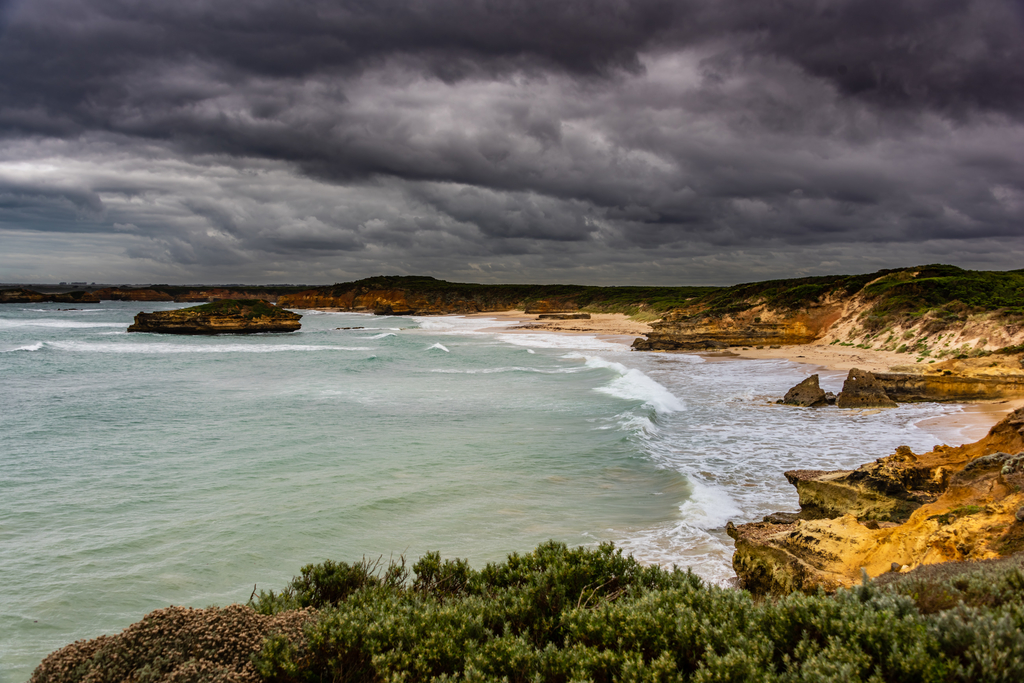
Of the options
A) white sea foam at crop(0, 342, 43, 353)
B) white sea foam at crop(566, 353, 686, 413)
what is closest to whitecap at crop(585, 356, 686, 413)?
white sea foam at crop(566, 353, 686, 413)

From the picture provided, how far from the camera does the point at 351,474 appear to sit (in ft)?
35.6

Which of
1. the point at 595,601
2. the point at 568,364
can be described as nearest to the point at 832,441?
the point at 595,601

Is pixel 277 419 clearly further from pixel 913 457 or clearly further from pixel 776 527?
pixel 913 457

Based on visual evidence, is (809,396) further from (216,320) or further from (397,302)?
(397,302)

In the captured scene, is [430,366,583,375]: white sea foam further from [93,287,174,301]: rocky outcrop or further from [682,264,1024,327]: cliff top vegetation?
[93,287,174,301]: rocky outcrop

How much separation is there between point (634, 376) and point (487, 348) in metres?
19.2

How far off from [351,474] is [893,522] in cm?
919

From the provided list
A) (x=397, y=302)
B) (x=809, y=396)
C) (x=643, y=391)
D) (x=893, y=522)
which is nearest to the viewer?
(x=893, y=522)

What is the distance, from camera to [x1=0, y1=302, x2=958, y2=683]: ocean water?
6.89 metres

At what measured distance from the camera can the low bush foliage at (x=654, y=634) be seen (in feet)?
8.71

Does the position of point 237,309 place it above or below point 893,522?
above

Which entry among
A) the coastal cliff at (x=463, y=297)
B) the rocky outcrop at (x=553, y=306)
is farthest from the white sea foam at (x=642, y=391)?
the rocky outcrop at (x=553, y=306)

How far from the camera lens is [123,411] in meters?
16.8

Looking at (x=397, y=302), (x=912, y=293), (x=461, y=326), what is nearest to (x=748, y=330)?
(x=912, y=293)
